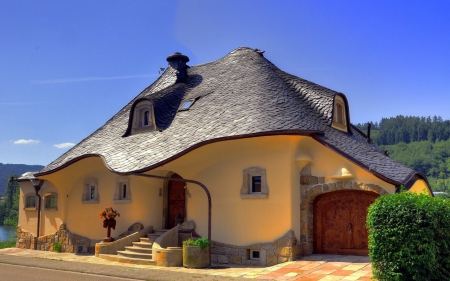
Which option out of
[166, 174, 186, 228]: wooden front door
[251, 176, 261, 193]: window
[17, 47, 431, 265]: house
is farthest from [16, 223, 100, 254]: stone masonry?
[251, 176, 261, 193]: window

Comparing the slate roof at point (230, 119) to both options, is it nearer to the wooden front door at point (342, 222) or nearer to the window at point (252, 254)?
the wooden front door at point (342, 222)

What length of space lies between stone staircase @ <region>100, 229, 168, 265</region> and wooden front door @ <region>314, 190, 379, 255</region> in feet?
17.2

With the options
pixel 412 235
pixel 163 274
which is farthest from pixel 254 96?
pixel 412 235

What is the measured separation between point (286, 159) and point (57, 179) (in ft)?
32.9

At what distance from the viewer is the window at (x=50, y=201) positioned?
1998cm

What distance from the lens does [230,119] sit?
14.9 m

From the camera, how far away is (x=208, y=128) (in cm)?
1504

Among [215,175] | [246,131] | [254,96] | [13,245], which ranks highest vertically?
[254,96]

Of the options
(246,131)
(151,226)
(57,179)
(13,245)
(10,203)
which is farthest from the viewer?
(10,203)

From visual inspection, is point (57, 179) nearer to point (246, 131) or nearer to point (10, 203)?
point (246, 131)

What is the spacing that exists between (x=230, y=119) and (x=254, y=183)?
7.34 ft

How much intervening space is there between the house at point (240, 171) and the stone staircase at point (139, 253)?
1034 millimetres

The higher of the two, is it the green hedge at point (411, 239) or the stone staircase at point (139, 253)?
the green hedge at point (411, 239)

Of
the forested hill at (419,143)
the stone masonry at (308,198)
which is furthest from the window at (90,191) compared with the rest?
the forested hill at (419,143)
